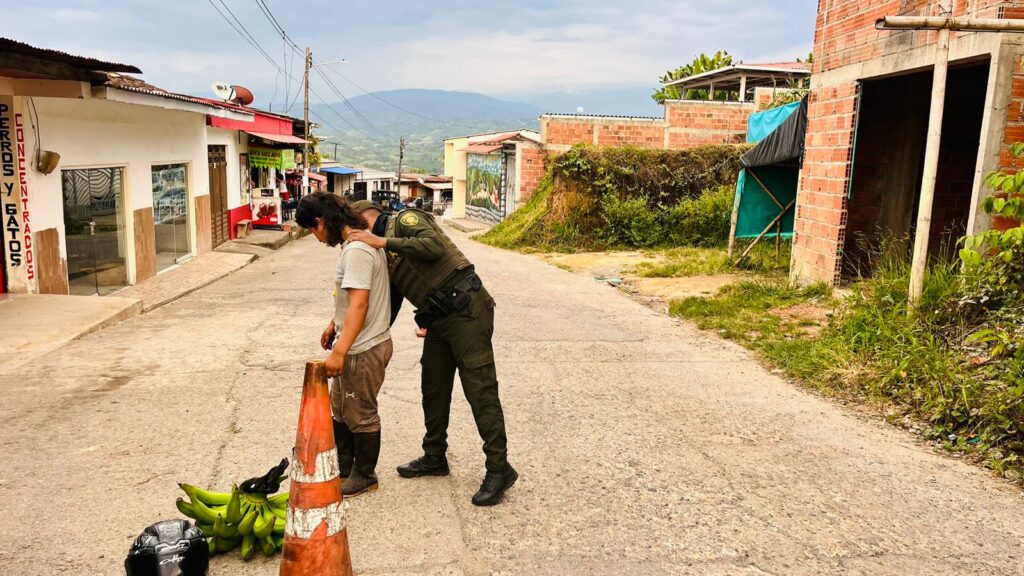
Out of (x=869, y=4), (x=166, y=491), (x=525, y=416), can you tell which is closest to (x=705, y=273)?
(x=869, y=4)

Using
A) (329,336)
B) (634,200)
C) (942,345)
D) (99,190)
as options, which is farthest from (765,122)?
(329,336)

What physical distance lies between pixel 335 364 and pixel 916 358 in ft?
15.6

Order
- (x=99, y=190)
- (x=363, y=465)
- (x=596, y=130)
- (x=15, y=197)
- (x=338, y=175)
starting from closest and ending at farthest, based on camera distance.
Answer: (x=363, y=465) < (x=15, y=197) < (x=99, y=190) < (x=596, y=130) < (x=338, y=175)

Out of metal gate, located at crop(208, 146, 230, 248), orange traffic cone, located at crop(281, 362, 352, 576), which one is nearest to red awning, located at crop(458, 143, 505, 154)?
metal gate, located at crop(208, 146, 230, 248)

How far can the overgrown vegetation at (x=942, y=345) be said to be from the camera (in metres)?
5.25

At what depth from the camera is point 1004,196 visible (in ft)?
23.3

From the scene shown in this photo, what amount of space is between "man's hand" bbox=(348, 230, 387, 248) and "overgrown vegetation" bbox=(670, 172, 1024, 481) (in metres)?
4.02

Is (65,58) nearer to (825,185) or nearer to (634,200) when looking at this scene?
(825,185)

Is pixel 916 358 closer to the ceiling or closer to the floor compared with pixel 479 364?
closer to the floor

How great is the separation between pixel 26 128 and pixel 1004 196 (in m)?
10.8

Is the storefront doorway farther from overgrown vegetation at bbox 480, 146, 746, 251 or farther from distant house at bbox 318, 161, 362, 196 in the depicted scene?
distant house at bbox 318, 161, 362, 196

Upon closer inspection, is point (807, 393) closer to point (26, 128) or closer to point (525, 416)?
point (525, 416)

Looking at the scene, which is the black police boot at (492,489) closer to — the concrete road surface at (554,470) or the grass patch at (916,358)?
the concrete road surface at (554,470)

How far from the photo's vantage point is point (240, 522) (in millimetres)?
3547
